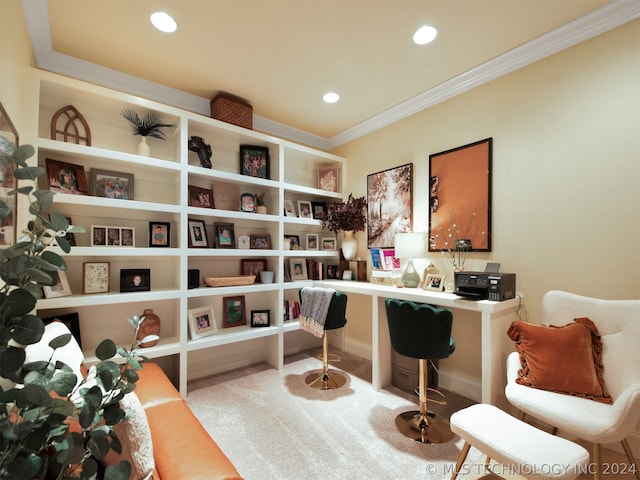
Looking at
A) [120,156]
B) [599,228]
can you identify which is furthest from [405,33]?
[120,156]

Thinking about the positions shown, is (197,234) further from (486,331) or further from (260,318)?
(486,331)

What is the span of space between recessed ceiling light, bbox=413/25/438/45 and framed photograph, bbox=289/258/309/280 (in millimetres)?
2477

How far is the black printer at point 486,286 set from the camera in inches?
83.7

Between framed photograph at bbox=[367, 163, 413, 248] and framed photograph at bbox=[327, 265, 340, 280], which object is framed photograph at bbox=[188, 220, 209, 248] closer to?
framed photograph at bbox=[327, 265, 340, 280]

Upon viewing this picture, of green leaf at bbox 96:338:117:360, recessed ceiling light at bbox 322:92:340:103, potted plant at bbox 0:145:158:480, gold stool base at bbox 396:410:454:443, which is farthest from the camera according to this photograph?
recessed ceiling light at bbox 322:92:340:103

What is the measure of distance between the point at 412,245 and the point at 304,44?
191 cm

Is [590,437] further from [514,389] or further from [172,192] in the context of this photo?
[172,192]

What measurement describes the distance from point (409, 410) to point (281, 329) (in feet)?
4.73

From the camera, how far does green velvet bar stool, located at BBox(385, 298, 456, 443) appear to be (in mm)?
1938

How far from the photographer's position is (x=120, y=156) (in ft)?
7.59

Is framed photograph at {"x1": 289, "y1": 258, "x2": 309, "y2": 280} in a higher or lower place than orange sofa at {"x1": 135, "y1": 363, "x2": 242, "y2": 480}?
higher

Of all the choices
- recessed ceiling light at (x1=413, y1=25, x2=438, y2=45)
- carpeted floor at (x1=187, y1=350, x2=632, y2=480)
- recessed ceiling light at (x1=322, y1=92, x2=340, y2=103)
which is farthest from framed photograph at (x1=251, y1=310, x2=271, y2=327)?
recessed ceiling light at (x1=413, y1=25, x2=438, y2=45)

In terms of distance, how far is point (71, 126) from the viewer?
7.71 ft

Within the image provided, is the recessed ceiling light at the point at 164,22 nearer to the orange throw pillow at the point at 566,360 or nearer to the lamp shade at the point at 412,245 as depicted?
the lamp shade at the point at 412,245
